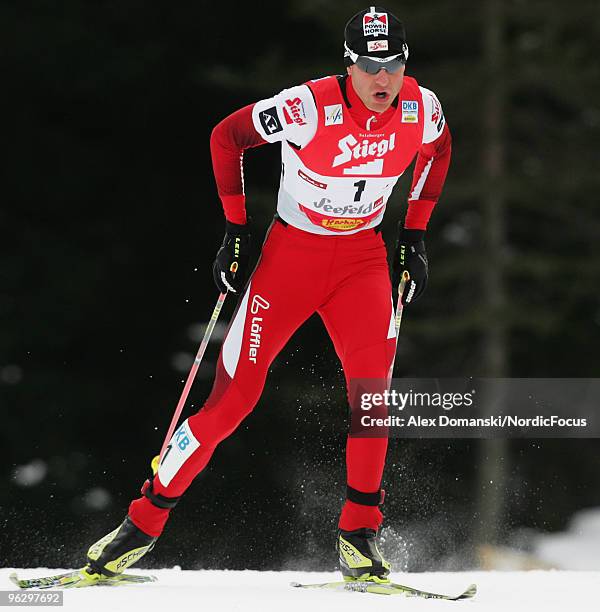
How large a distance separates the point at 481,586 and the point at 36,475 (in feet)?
27.6

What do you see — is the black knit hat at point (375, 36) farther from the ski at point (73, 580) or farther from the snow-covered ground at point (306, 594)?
the ski at point (73, 580)

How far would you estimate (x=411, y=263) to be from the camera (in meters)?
4.38

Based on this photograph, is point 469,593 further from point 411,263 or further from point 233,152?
point 233,152

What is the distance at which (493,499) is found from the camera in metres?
9.68

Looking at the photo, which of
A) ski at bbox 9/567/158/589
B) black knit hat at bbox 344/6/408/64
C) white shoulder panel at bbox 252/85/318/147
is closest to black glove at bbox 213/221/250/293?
white shoulder panel at bbox 252/85/318/147

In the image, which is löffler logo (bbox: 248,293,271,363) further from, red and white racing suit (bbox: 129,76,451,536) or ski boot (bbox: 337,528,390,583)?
ski boot (bbox: 337,528,390,583)

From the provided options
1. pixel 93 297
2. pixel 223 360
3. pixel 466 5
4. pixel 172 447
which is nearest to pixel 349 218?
pixel 223 360

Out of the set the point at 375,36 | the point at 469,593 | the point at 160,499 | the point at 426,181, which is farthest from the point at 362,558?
the point at 375,36

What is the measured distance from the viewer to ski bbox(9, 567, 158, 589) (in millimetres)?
3902

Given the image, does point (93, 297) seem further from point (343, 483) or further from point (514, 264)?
point (343, 483)

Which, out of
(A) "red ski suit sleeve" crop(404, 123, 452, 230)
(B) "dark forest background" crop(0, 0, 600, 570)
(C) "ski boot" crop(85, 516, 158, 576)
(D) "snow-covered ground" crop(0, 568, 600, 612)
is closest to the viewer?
(D) "snow-covered ground" crop(0, 568, 600, 612)

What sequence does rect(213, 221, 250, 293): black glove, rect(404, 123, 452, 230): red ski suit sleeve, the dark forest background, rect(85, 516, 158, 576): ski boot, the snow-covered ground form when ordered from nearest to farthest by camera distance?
the snow-covered ground → rect(85, 516, 158, 576): ski boot → rect(213, 221, 250, 293): black glove → rect(404, 123, 452, 230): red ski suit sleeve → the dark forest background

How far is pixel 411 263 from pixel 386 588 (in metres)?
1.22

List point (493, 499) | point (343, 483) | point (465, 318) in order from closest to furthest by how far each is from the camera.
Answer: point (343, 483) < point (493, 499) < point (465, 318)
